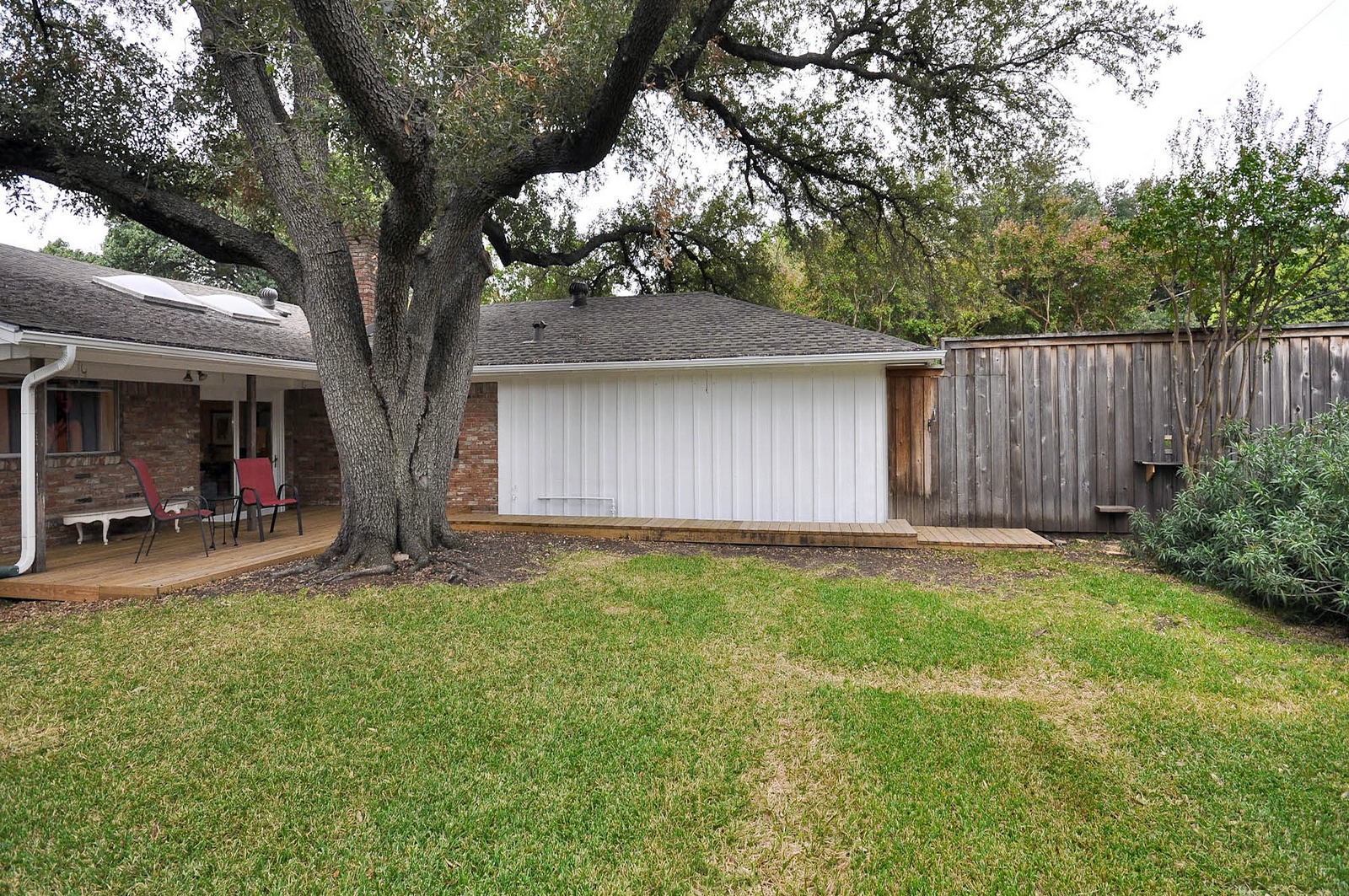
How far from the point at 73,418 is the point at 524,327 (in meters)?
5.84

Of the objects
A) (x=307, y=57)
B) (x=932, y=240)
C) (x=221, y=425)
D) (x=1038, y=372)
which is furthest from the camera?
(x=932, y=240)

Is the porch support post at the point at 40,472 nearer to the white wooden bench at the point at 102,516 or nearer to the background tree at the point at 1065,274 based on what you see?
the white wooden bench at the point at 102,516

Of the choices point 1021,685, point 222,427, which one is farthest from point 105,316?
point 1021,685

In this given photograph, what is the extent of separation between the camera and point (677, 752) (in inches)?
114

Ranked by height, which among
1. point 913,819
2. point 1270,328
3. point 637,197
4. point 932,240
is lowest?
point 913,819

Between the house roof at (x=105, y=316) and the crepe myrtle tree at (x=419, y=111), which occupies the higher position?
the crepe myrtle tree at (x=419, y=111)

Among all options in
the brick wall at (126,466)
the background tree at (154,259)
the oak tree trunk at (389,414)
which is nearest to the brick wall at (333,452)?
the brick wall at (126,466)

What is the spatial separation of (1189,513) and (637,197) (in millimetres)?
8394

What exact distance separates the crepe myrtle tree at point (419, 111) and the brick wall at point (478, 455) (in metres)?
2.23

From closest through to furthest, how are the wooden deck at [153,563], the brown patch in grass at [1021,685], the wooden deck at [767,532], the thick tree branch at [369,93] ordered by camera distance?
1. the brown patch in grass at [1021,685]
2. the thick tree branch at [369,93]
3. the wooden deck at [153,563]
4. the wooden deck at [767,532]

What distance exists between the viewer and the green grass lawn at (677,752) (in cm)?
219

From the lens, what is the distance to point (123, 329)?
645 centimetres

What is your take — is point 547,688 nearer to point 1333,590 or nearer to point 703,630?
point 703,630

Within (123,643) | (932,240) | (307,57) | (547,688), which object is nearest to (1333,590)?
(547,688)
